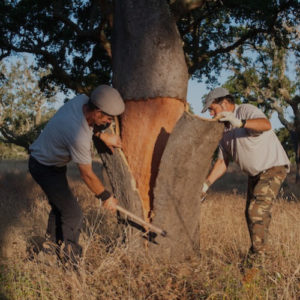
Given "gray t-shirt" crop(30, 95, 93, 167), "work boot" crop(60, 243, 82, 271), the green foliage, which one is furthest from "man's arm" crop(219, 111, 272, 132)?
the green foliage

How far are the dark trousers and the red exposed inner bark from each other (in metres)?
0.84

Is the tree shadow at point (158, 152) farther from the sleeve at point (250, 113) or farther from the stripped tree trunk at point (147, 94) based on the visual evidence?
the sleeve at point (250, 113)

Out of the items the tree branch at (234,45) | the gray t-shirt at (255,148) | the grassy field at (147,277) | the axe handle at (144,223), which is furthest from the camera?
the tree branch at (234,45)

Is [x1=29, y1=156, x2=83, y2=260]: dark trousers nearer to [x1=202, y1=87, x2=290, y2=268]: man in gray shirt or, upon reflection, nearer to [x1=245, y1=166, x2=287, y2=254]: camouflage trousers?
[x1=202, y1=87, x2=290, y2=268]: man in gray shirt

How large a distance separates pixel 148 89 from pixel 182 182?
1.12m

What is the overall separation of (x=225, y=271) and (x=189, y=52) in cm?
776

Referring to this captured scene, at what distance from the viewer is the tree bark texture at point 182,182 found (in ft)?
13.2

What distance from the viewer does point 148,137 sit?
439 cm

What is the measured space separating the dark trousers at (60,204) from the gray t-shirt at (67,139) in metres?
0.11

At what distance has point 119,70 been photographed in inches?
179

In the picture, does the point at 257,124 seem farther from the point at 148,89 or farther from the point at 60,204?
the point at 60,204

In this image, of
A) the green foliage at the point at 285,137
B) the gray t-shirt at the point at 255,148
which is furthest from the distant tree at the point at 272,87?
the gray t-shirt at the point at 255,148

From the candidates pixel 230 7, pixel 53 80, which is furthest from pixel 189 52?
pixel 53 80

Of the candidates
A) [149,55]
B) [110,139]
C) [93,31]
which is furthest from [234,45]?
[110,139]
